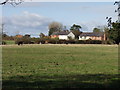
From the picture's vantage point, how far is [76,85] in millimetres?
11656

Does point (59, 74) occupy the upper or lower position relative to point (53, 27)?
lower

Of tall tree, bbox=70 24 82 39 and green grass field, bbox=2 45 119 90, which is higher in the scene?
tall tree, bbox=70 24 82 39

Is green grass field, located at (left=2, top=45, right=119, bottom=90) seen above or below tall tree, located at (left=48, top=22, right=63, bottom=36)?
below

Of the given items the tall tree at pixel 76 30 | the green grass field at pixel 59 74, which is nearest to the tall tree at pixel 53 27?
the tall tree at pixel 76 30

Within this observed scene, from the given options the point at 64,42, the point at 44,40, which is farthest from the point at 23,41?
the point at 64,42

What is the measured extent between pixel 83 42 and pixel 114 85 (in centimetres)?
10254

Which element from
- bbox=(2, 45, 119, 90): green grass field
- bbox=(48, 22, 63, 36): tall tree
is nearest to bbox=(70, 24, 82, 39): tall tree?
bbox=(48, 22, 63, 36): tall tree

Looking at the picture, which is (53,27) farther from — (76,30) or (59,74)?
(59,74)

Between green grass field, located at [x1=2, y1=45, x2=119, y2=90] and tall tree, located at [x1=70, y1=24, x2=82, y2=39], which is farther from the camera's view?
tall tree, located at [x1=70, y1=24, x2=82, y2=39]

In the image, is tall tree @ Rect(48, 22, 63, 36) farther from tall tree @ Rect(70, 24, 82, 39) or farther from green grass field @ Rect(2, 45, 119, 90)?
green grass field @ Rect(2, 45, 119, 90)

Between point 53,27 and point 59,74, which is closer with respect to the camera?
point 59,74

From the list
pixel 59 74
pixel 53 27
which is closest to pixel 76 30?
pixel 53 27

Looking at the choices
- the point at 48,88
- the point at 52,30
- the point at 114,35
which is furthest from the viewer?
the point at 52,30

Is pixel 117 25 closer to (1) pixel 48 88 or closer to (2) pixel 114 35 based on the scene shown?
(2) pixel 114 35
